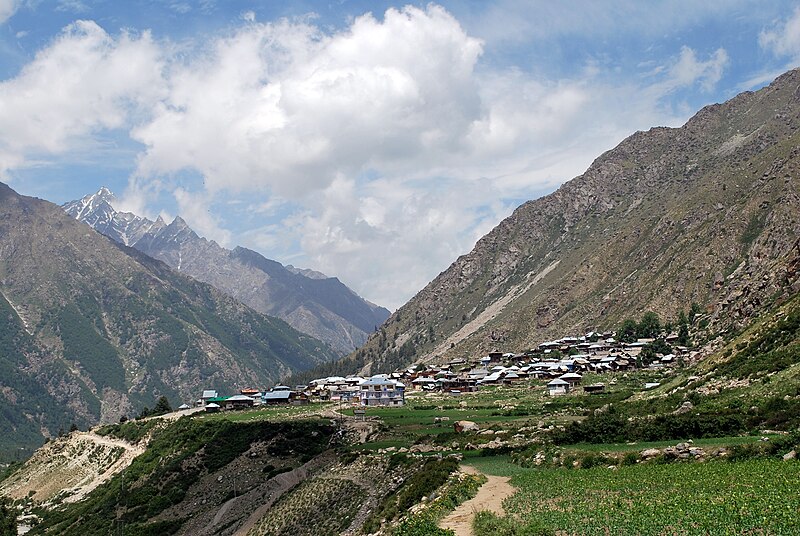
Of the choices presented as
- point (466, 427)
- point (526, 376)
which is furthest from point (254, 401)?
point (466, 427)

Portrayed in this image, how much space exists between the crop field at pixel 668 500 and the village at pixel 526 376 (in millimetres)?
67805

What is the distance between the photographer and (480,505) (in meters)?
32.6

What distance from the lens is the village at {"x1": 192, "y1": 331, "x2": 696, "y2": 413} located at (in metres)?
115

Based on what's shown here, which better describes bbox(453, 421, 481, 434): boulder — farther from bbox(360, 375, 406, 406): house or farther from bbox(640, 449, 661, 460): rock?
bbox(360, 375, 406, 406): house

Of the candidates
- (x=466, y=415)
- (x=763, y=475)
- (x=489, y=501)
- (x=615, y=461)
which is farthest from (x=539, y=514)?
(x=466, y=415)

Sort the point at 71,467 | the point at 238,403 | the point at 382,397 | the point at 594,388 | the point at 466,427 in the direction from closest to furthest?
the point at 466,427
the point at 594,388
the point at 382,397
the point at 71,467
the point at 238,403

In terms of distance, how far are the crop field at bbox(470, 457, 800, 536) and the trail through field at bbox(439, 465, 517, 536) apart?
2.92 feet

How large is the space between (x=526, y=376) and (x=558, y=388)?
3030 cm

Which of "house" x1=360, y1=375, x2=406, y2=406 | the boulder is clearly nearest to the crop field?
the boulder

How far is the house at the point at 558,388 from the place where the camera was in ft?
334

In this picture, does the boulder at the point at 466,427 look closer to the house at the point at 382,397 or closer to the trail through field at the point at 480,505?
the trail through field at the point at 480,505

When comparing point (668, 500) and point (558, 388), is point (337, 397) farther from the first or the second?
point (668, 500)

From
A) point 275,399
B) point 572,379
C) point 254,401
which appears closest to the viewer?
point 572,379

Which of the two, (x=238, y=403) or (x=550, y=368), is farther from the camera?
(x=238, y=403)
